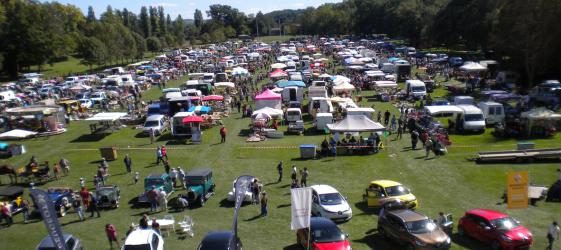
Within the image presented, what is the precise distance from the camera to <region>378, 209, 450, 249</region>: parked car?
13.8 meters

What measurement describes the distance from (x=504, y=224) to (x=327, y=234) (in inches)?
236

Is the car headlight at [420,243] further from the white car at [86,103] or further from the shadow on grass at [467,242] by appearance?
the white car at [86,103]

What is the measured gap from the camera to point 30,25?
82938mm

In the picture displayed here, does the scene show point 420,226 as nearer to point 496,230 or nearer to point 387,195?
point 496,230

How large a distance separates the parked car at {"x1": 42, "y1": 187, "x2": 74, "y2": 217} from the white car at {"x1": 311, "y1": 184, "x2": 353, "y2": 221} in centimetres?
1129

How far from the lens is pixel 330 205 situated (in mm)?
17250

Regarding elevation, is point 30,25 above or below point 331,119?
above

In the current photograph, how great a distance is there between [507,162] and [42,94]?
53.3 metres

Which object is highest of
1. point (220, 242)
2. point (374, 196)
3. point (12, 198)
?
point (220, 242)

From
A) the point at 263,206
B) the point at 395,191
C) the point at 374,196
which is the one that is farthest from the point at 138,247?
the point at 395,191

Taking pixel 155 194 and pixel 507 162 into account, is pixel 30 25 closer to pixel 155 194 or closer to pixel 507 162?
pixel 155 194

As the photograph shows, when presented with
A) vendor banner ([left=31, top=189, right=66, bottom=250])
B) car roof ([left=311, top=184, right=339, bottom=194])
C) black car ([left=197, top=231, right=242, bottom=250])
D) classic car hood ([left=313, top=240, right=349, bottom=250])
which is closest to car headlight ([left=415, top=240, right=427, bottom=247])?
classic car hood ([left=313, top=240, right=349, bottom=250])

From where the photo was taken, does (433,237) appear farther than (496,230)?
No

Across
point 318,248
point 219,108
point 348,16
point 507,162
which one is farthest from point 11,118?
point 348,16
